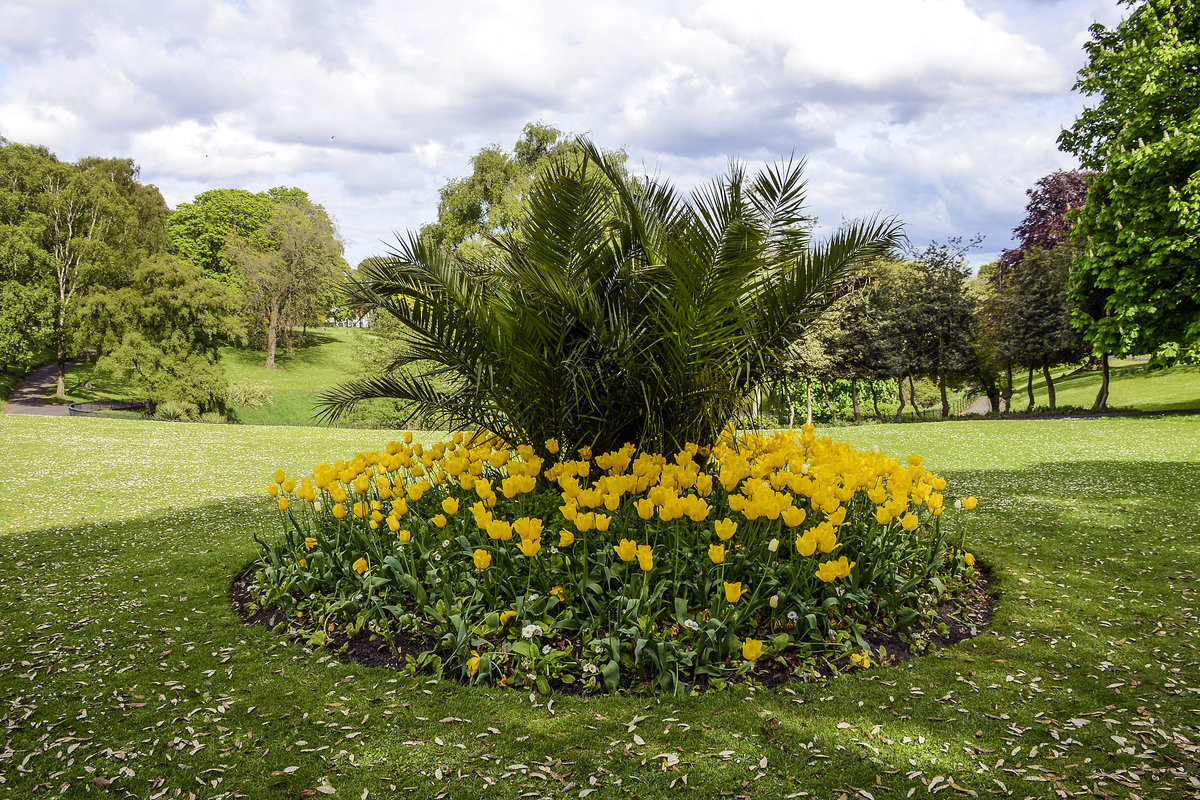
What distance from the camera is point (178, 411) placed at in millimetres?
29219

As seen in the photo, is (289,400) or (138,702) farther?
(289,400)

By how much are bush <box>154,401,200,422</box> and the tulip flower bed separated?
2861cm

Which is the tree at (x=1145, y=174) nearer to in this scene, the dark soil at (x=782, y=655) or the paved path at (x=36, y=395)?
the dark soil at (x=782, y=655)

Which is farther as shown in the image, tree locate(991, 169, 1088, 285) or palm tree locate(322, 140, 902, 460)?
tree locate(991, 169, 1088, 285)

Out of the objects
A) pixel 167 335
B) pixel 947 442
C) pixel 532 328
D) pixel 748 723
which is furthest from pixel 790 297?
pixel 167 335

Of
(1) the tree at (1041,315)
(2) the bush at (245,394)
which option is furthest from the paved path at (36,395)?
(1) the tree at (1041,315)

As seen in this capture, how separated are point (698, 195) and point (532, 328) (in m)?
1.57

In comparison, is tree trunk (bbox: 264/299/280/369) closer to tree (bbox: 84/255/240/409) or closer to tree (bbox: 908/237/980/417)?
tree (bbox: 84/255/240/409)

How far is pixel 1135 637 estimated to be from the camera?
439cm

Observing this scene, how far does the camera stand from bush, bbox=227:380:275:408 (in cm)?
3133

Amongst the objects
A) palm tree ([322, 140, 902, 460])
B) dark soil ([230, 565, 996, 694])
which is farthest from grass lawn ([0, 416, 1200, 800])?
palm tree ([322, 140, 902, 460])

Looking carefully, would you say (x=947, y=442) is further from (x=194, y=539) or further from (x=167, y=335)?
(x=167, y=335)

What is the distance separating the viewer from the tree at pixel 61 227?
31500 mm

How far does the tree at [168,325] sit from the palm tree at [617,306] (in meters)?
29.2
